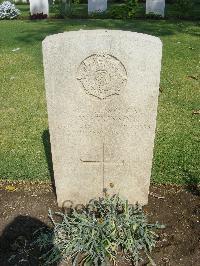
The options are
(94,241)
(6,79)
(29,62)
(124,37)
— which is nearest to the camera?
(124,37)

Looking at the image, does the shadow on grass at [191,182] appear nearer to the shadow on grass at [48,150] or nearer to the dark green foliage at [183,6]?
the shadow on grass at [48,150]

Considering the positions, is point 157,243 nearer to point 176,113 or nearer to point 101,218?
point 101,218

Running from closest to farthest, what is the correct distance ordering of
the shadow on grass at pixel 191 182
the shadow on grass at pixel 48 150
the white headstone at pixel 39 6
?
the shadow on grass at pixel 191 182, the shadow on grass at pixel 48 150, the white headstone at pixel 39 6

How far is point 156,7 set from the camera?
1256cm

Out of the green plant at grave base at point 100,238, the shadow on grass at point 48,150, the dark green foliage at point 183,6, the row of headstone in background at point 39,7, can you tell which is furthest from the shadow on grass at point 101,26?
the green plant at grave base at point 100,238

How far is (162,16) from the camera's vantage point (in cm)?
1251

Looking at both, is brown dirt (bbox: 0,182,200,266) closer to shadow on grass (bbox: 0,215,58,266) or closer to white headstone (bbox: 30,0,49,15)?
shadow on grass (bbox: 0,215,58,266)

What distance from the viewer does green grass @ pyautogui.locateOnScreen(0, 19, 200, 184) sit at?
492cm

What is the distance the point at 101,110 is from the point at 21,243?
1.38 m

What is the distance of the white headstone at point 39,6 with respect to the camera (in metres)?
12.8

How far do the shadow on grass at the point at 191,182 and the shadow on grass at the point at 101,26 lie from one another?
629 centimetres

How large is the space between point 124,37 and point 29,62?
5726 millimetres

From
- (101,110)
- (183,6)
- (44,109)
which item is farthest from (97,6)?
(101,110)

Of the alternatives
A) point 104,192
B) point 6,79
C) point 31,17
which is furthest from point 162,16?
point 104,192
